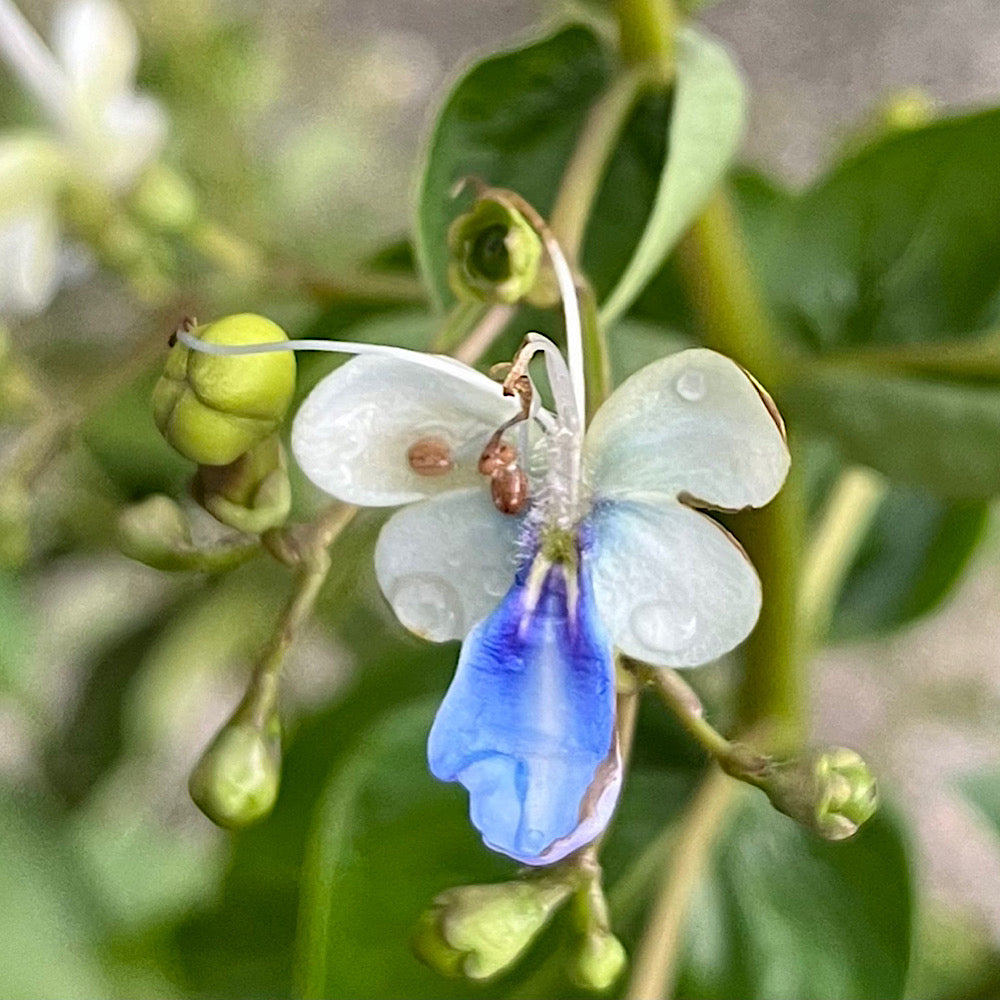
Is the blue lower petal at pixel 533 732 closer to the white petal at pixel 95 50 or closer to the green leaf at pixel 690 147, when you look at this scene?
the green leaf at pixel 690 147

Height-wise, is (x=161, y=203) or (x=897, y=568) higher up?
(x=161, y=203)

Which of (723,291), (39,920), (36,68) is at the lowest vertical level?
(39,920)

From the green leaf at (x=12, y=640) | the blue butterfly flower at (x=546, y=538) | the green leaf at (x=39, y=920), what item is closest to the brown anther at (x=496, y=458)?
the blue butterfly flower at (x=546, y=538)

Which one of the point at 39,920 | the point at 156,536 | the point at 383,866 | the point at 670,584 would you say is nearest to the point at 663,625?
the point at 670,584

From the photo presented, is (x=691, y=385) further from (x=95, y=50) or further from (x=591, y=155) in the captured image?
(x=95, y=50)

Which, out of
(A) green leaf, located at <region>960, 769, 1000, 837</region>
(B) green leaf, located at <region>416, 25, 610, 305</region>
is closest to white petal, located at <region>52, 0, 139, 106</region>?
(B) green leaf, located at <region>416, 25, 610, 305</region>

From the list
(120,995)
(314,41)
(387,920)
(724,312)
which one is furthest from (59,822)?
(314,41)
